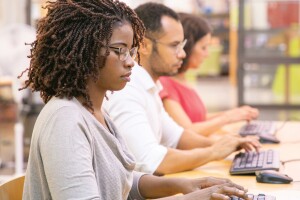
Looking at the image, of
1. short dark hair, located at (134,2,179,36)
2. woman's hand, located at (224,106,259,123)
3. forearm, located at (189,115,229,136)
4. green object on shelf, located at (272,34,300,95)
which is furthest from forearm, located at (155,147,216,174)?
green object on shelf, located at (272,34,300,95)

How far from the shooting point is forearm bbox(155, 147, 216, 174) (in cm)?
196

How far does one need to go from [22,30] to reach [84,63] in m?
3.48

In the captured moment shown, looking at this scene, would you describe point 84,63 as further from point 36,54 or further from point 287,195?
point 287,195

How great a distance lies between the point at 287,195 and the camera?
164 cm

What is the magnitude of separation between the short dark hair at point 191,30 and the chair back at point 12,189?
1523 millimetres

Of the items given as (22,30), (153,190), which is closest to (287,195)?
(153,190)

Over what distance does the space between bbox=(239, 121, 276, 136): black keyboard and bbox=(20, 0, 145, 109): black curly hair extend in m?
1.48

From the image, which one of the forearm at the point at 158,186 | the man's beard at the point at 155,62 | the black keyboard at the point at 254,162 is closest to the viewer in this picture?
the forearm at the point at 158,186

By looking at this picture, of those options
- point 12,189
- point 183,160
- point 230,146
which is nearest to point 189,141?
point 230,146

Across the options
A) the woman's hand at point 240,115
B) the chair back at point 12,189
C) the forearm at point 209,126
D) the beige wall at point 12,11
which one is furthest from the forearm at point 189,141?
the beige wall at point 12,11

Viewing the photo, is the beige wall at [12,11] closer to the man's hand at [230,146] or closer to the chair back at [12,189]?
the man's hand at [230,146]

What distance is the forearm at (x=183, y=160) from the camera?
196cm

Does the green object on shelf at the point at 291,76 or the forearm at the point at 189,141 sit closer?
the forearm at the point at 189,141

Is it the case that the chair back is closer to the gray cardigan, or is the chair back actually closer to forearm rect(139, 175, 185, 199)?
the gray cardigan
